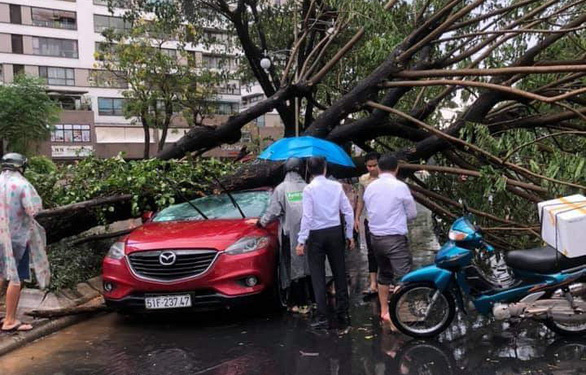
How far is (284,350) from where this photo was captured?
16.9ft

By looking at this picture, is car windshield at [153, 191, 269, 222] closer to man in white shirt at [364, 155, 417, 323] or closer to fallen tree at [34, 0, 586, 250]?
fallen tree at [34, 0, 586, 250]

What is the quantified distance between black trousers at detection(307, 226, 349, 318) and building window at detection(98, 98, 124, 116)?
164 ft

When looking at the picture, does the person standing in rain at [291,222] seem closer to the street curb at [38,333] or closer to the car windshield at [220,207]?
the car windshield at [220,207]

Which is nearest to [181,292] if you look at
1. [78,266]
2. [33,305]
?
[33,305]

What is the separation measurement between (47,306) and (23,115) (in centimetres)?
2891

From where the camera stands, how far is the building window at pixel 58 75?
164 ft

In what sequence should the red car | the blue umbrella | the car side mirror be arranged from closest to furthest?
the red car
the blue umbrella
the car side mirror

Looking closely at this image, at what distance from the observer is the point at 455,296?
17.5 feet

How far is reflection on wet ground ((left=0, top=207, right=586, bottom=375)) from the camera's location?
183 inches

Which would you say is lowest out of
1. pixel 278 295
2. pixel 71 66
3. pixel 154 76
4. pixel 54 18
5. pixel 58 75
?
pixel 278 295

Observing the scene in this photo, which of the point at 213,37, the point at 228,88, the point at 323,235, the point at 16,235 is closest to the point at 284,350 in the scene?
the point at 323,235

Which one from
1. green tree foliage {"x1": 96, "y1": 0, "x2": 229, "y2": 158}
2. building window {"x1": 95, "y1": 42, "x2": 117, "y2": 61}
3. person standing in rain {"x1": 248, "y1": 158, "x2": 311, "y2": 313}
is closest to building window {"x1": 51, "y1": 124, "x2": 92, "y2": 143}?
building window {"x1": 95, "y1": 42, "x2": 117, "y2": 61}

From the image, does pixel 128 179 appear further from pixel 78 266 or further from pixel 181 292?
pixel 181 292

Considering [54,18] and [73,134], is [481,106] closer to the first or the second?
[73,134]
